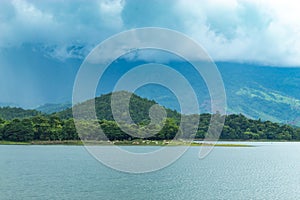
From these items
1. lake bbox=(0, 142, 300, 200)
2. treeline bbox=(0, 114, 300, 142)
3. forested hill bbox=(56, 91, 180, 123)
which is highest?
forested hill bbox=(56, 91, 180, 123)

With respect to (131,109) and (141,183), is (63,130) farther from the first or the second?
(141,183)

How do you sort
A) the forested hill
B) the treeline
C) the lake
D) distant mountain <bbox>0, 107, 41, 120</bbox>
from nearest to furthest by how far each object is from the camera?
the lake < the treeline < the forested hill < distant mountain <bbox>0, 107, 41, 120</bbox>

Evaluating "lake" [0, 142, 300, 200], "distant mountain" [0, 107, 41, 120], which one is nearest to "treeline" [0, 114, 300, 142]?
"lake" [0, 142, 300, 200]

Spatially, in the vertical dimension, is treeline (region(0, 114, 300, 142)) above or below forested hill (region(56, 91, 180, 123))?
below

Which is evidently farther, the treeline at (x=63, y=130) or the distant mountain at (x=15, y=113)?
the distant mountain at (x=15, y=113)

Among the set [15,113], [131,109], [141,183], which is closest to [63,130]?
[131,109]

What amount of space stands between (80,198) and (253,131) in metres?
124

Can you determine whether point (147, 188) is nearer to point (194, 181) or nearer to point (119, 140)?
point (194, 181)

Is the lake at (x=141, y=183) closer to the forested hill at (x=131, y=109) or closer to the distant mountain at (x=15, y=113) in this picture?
the forested hill at (x=131, y=109)

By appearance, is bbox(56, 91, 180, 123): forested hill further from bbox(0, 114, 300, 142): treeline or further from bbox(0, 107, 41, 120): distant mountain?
bbox(0, 114, 300, 142): treeline

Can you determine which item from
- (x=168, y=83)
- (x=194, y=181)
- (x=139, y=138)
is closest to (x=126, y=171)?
(x=194, y=181)

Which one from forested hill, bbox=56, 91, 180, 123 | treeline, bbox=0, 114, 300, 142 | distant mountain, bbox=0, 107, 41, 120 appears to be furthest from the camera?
distant mountain, bbox=0, 107, 41, 120

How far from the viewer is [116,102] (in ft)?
490

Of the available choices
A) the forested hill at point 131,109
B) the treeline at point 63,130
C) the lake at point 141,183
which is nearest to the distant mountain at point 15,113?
the forested hill at point 131,109
